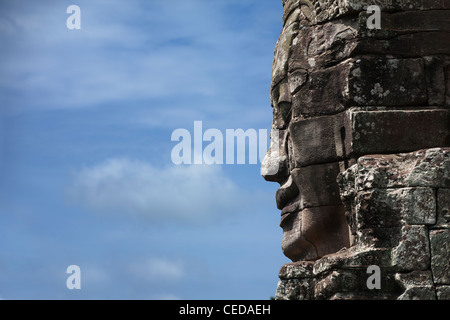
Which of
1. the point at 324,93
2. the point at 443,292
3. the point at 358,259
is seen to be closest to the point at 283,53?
the point at 324,93

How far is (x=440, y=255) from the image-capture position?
10578 mm

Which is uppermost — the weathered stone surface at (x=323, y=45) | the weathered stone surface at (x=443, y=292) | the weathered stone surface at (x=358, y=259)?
the weathered stone surface at (x=323, y=45)

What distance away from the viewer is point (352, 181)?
36.8 feet

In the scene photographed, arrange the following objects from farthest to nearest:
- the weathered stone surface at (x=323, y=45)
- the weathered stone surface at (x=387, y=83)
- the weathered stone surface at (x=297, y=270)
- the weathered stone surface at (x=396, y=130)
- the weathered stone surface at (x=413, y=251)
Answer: the weathered stone surface at (x=297, y=270), the weathered stone surface at (x=323, y=45), the weathered stone surface at (x=387, y=83), the weathered stone surface at (x=396, y=130), the weathered stone surface at (x=413, y=251)

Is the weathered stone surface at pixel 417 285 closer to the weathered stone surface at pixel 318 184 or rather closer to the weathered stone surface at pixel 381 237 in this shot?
the weathered stone surface at pixel 381 237

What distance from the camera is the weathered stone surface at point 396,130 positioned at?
11328mm

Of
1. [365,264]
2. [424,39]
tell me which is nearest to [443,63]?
[424,39]

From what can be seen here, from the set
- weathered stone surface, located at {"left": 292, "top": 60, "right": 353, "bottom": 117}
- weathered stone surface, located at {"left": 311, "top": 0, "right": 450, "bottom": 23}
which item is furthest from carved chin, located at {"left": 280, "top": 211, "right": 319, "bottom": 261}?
weathered stone surface, located at {"left": 311, "top": 0, "right": 450, "bottom": 23}

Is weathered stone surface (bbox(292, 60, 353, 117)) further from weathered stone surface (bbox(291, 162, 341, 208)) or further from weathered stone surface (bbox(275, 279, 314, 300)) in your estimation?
weathered stone surface (bbox(275, 279, 314, 300))

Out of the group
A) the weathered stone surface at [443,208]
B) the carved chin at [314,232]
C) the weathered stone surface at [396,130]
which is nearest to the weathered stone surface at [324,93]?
the weathered stone surface at [396,130]

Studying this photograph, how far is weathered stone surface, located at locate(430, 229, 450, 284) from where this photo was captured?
34.6 ft

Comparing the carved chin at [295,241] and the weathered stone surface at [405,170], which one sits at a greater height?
the weathered stone surface at [405,170]

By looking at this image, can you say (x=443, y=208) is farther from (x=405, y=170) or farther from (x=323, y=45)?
(x=323, y=45)

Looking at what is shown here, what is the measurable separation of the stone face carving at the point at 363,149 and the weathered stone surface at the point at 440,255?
12mm
